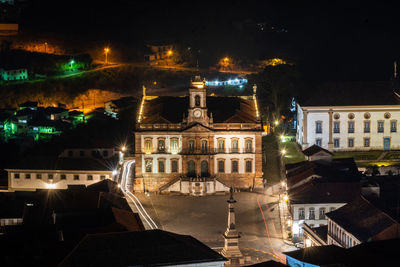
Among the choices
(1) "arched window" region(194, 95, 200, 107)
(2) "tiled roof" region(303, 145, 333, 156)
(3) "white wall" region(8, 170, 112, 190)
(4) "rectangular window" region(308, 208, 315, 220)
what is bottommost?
(4) "rectangular window" region(308, 208, 315, 220)

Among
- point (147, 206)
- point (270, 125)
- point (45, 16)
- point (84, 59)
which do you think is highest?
point (45, 16)

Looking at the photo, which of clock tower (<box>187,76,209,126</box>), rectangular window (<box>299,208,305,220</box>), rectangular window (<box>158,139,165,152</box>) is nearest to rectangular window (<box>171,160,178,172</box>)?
rectangular window (<box>158,139,165,152</box>)

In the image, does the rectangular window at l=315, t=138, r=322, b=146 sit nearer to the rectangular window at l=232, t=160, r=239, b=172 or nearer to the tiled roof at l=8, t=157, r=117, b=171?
the rectangular window at l=232, t=160, r=239, b=172

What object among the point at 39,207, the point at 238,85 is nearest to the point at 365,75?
the point at 238,85

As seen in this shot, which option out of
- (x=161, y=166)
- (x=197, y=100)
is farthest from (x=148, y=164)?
(x=197, y=100)

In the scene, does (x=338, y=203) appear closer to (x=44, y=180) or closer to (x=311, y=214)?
(x=311, y=214)

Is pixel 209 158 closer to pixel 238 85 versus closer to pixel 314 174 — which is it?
pixel 314 174
